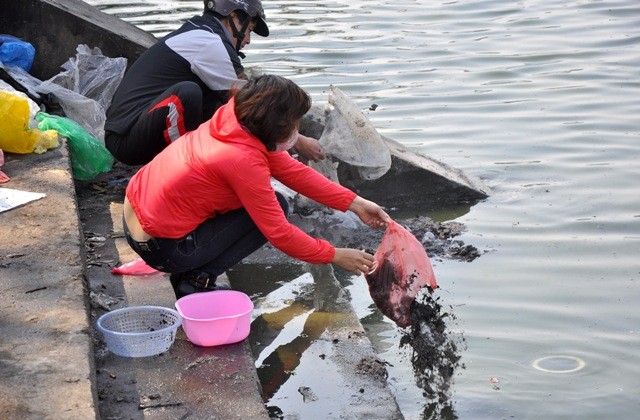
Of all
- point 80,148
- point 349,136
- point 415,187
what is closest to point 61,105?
point 80,148

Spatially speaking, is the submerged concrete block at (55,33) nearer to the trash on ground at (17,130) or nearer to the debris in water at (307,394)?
the trash on ground at (17,130)

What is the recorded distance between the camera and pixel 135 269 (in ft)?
16.3

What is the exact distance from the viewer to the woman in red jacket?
421 centimetres

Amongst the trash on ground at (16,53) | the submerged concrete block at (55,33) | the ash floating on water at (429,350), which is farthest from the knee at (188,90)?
the submerged concrete block at (55,33)

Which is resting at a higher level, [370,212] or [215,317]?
[370,212]

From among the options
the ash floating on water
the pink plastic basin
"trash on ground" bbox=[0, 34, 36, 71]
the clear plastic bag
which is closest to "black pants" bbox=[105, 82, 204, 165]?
the clear plastic bag

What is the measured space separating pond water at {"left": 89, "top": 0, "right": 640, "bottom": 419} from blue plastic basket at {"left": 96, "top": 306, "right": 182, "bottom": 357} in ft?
3.70

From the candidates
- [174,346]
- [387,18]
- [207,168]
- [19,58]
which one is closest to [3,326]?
[174,346]

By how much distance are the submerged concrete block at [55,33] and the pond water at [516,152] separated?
94.4 inches

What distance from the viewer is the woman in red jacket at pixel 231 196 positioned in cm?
421

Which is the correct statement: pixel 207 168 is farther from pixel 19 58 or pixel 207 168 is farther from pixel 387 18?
pixel 387 18

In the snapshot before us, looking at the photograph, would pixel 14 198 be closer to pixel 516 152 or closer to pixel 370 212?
pixel 370 212

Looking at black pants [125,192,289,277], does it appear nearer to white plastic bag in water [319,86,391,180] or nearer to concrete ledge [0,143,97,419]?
concrete ledge [0,143,97,419]

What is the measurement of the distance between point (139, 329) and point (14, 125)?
1.85m
